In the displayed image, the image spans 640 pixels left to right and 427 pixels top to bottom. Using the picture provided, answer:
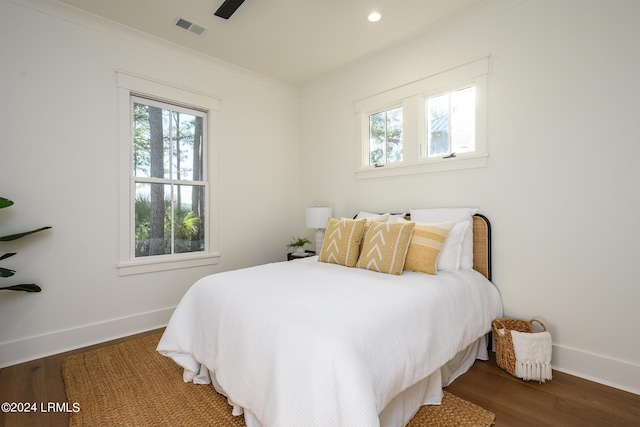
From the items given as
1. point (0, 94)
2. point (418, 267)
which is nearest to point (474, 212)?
point (418, 267)

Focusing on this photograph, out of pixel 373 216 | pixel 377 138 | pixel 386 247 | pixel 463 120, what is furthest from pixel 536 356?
pixel 377 138

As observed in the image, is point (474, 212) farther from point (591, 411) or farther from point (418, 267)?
point (591, 411)

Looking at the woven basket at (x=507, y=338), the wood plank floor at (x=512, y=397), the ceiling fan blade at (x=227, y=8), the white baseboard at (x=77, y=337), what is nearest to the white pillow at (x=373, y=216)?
the woven basket at (x=507, y=338)

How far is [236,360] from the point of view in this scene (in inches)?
61.7

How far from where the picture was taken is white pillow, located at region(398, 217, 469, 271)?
237cm

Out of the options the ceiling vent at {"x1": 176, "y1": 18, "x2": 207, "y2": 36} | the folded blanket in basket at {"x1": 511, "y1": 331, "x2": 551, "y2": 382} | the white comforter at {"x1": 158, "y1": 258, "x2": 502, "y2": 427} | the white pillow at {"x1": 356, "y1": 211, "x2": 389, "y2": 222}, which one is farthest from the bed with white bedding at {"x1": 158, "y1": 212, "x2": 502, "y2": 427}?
the ceiling vent at {"x1": 176, "y1": 18, "x2": 207, "y2": 36}

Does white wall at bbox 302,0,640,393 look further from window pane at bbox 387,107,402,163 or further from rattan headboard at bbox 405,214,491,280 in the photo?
window pane at bbox 387,107,402,163

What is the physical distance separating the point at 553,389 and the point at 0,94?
176 inches

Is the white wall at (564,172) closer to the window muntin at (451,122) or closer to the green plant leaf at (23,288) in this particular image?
the window muntin at (451,122)

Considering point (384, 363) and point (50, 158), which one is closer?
point (384, 363)

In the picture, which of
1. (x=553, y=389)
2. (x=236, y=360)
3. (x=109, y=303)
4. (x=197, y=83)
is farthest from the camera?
(x=197, y=83)

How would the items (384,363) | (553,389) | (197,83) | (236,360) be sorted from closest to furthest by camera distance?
(384,363)
(236,360)
(553,389)
(197,83)

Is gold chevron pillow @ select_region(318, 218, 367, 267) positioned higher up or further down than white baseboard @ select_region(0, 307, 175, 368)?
higher up

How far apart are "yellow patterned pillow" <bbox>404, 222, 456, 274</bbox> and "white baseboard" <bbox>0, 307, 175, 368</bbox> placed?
2516 millimetres
